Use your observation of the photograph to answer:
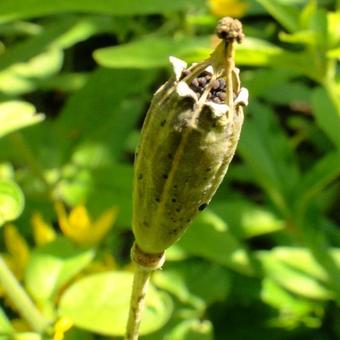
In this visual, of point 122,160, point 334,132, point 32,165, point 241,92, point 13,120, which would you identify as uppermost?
point 241,92

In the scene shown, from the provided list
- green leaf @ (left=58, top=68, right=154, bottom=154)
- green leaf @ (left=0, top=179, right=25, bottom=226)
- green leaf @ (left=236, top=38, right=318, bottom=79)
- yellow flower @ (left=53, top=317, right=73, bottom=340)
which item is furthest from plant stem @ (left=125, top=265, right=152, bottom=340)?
green leaf @ (left=58, top=68, right=154, bottom=154)

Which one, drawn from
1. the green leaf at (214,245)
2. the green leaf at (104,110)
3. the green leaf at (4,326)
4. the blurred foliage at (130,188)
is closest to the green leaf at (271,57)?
the blurred foliage at (130,188)

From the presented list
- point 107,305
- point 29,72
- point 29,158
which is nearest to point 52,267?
point 107,305

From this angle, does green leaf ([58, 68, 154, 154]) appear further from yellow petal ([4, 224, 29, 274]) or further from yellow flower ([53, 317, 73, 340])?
yellow flower ([53, 317, 73, 340])

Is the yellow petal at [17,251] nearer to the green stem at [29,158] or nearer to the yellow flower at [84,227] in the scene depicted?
the yellow flower at [84,227]

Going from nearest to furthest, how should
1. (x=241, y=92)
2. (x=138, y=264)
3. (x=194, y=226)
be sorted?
(x=241, y=92)
(x=138, y=264)
(x=194, y=226)

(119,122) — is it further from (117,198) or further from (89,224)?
(89,224)

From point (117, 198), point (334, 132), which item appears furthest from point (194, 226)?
point (334, 132)
